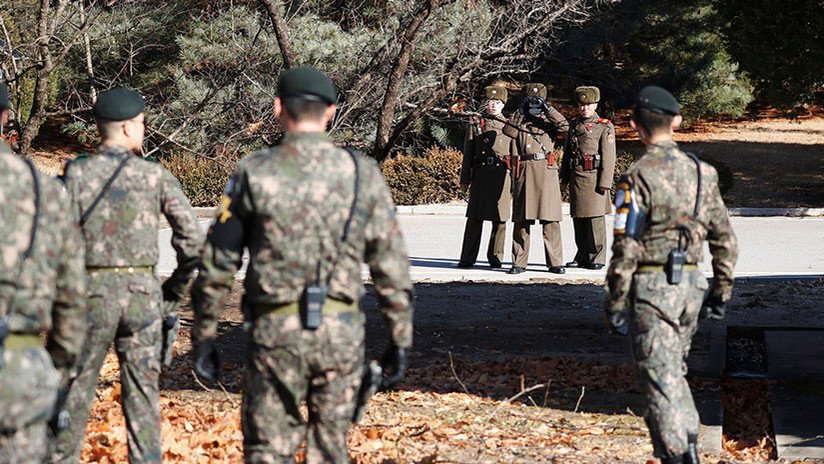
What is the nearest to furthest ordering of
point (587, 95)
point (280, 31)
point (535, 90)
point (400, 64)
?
point (400, 64)
point (280, 31)
point (587, 95)
point (535, 90)

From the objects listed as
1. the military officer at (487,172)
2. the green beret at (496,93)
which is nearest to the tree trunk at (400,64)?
the green beret at (496,93)

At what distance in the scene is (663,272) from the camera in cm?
575

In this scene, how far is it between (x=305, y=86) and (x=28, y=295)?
122 centimetres

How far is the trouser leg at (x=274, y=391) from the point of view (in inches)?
171

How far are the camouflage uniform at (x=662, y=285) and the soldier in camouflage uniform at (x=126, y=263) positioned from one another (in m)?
2.02

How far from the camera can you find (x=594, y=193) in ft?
45.2

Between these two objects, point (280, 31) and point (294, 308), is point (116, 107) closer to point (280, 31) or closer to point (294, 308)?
point (294, 308)

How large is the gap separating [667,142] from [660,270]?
0.60 meters

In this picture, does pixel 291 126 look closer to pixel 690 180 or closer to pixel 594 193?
pixel 690 180

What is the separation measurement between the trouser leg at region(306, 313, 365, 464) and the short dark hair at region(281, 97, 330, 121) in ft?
2.36

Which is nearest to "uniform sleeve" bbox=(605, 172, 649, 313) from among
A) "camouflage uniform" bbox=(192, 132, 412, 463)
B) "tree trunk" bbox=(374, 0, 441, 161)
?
"camouflage uniform" bbox=(192, 132, 412, 463)

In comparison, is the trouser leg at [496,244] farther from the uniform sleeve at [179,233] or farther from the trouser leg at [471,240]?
the uniform sleeve at [179,233]

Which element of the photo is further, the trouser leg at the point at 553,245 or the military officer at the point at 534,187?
the trouser leg at the point at 553,245

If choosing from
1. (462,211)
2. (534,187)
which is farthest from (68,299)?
(462,211)
